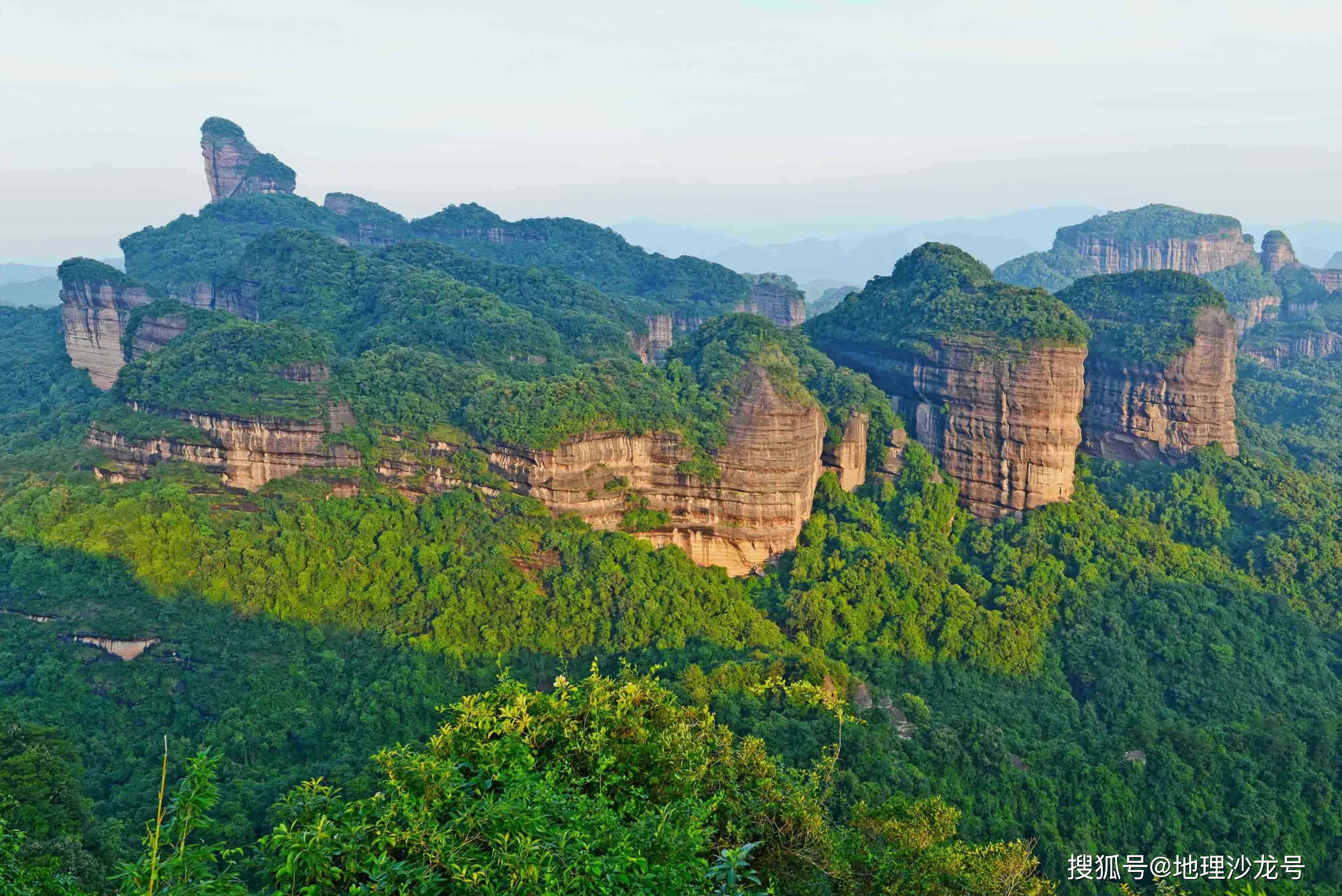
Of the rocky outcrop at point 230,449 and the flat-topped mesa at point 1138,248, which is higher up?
the flat-topped mesa at point 1138,248

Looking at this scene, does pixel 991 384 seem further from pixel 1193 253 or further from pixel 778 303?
pixel 1193 253

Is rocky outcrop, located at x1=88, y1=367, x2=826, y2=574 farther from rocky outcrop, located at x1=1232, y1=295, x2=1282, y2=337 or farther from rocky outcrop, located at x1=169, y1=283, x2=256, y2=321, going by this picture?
rocky outcrop, located at x1=1232, y1=295, x2=1282, y2=337

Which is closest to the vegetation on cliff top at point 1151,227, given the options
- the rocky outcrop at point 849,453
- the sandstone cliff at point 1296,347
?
the sandstone cliff at point 1296,347

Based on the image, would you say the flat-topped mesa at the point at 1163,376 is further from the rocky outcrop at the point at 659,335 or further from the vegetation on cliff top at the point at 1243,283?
the vegetation on cliff top at the point at 1243,283

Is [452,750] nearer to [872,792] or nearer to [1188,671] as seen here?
[872,792]

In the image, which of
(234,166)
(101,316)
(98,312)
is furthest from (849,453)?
(234,166)

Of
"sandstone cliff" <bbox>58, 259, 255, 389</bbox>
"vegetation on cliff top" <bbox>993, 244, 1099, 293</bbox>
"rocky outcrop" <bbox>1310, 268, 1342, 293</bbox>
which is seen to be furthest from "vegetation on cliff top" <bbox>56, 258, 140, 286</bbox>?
"rocky outcrop" <bbox>1310, 268, 1342, 293</bbox>

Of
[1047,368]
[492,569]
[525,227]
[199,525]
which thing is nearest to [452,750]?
[492,569]
